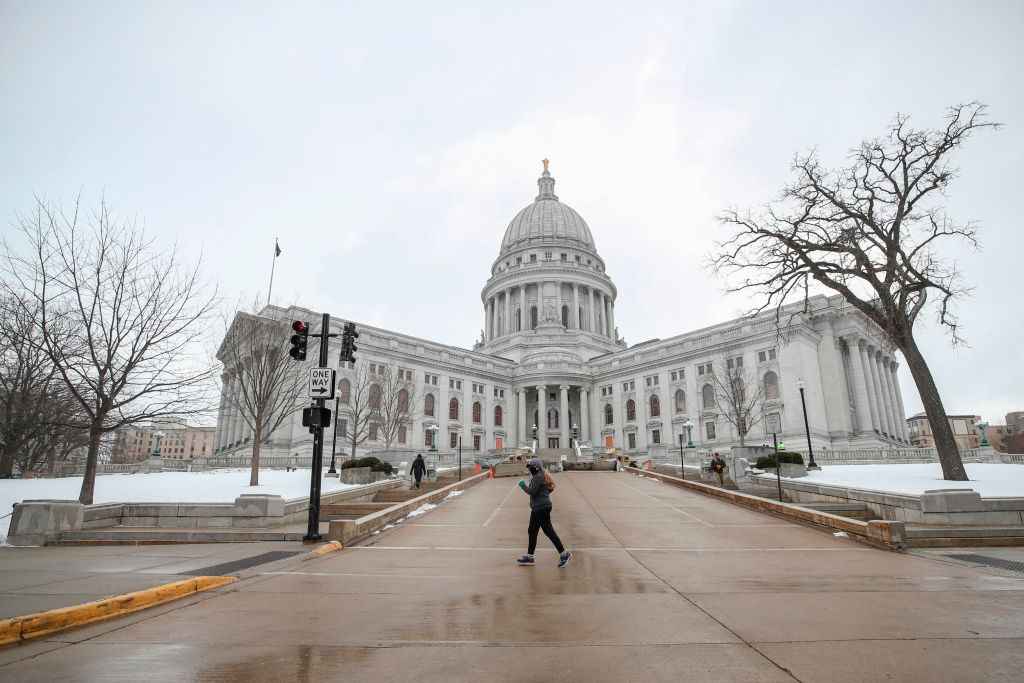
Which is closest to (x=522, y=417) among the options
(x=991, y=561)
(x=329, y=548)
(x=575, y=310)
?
(x=575, y=310)

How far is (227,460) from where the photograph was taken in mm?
41375

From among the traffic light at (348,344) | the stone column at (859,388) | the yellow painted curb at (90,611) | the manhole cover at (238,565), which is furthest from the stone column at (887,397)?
the yellow painted curb at (90,611)

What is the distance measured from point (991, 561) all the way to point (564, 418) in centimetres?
6409

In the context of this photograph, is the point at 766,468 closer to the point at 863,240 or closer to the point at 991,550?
the point at 863,240

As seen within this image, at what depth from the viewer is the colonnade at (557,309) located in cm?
9094

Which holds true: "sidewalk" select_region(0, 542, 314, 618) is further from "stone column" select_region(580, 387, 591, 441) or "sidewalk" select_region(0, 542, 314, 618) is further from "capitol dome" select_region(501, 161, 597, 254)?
"capitol dome" select_region(501, 161, 597, 254)

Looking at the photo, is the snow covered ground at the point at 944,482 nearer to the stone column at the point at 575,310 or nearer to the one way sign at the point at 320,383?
the one way sign at the point at 320,383

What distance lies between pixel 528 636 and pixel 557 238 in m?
95.2

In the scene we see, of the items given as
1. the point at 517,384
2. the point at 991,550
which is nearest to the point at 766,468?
the point at 991,550

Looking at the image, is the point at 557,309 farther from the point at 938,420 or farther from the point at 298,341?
the point at 298,341

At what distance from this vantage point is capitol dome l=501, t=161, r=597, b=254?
98.3 metres

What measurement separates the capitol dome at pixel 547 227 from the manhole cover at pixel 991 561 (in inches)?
3520

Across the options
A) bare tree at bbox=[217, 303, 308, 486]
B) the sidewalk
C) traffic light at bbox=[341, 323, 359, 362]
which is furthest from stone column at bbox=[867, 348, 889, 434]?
the sidewalk

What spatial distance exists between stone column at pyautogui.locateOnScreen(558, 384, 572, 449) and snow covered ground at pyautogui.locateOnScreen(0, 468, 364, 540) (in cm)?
4703
